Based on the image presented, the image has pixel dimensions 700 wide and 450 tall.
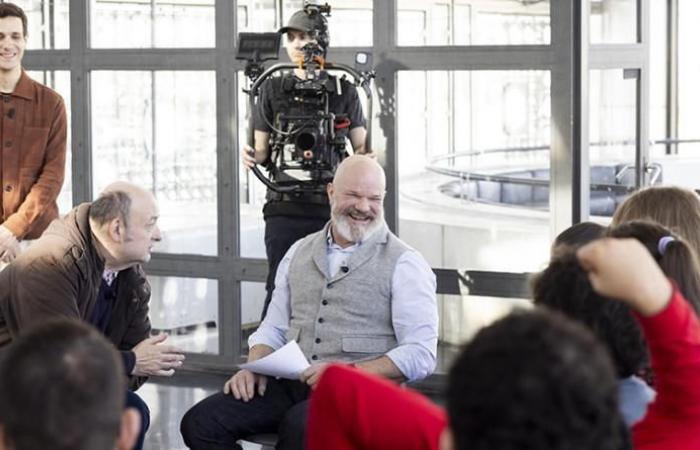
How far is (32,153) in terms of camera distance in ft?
16.6

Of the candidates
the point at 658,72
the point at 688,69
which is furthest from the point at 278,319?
the point at 688,69

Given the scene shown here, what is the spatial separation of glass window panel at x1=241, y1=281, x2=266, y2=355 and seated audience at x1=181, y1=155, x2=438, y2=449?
2189 millimetres

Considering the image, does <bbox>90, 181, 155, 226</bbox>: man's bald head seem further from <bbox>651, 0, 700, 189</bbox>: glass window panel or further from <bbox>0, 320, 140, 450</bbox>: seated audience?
<bbox>651, 0, 700, 189</bbox>: glass window panel

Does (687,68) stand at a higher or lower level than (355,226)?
higher

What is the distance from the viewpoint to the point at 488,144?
612 cm

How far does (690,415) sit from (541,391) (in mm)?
738

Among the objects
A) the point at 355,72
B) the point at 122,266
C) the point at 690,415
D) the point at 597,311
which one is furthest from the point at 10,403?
the point at 355,72

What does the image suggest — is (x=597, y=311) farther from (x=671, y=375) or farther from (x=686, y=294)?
(x=686, y=294)

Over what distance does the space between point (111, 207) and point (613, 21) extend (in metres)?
2.93

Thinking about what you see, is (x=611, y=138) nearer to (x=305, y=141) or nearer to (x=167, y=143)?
(x=305, y=141)

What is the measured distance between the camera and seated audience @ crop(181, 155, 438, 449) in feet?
12.9

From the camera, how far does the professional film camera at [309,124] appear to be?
521cm

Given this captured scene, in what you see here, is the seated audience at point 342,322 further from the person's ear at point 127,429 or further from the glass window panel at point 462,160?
the person's ear at point 127,429

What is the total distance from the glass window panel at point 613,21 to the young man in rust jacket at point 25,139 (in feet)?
7.55
